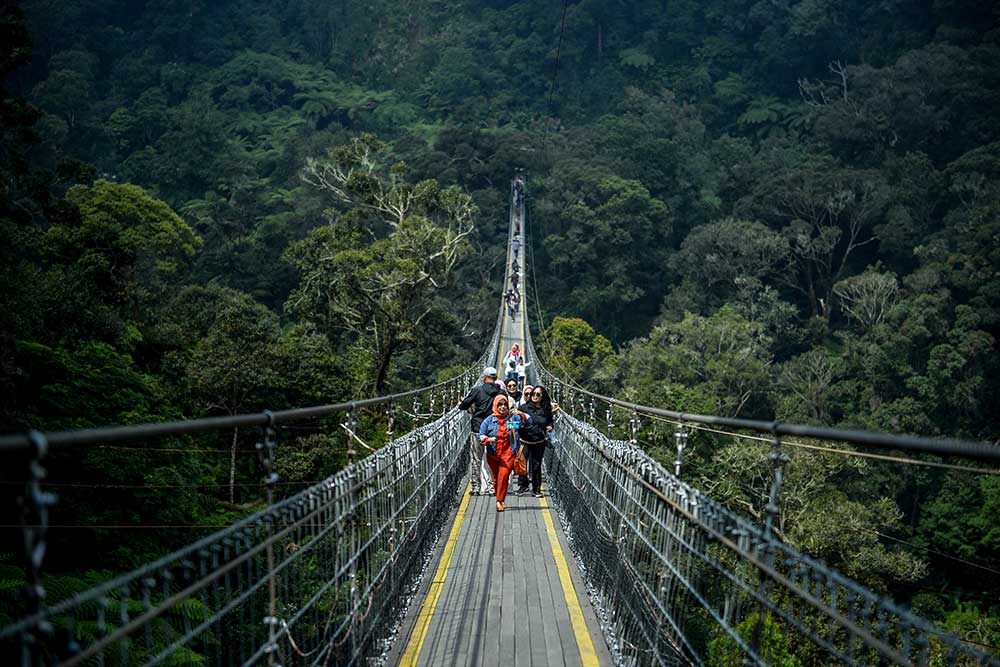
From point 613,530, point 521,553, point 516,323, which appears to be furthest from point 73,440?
point 516,323

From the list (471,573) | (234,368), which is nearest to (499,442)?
(471,573)

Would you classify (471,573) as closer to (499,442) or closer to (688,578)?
(499,442)

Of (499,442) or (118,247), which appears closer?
(499,442)

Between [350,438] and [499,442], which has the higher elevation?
[350,438]

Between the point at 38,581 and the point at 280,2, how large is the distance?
77257mm

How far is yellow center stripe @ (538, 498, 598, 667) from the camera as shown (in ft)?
11.4

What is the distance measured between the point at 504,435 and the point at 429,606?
2.21 m

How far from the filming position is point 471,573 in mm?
4719

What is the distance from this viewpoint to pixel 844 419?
22078mm

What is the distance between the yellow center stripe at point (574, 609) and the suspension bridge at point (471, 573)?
0.01 metres

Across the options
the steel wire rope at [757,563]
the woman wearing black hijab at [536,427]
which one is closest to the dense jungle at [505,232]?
the steel wire rope at [757,563]

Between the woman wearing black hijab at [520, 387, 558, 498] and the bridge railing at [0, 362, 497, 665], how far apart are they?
0.98 meters

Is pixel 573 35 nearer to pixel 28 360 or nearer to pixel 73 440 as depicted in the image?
pixel 28 360

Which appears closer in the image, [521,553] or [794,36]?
[521,553]
